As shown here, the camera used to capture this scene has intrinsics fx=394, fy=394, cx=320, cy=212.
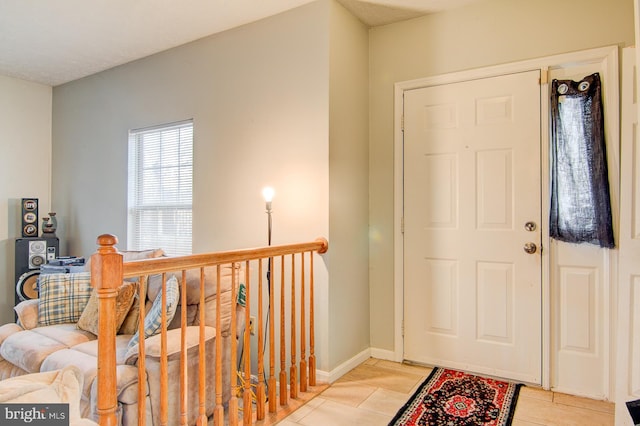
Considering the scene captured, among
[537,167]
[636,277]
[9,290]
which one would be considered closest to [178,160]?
[9,290]

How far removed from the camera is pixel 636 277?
6.77 feet

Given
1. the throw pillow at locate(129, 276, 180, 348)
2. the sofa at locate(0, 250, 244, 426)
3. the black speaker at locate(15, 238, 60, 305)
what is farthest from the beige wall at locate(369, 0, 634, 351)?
the black speaker at locate(15, 238, 60, 305)

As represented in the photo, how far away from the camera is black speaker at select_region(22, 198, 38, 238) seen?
13.6ft

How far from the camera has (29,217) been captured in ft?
13.7

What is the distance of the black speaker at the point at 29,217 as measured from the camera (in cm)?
416

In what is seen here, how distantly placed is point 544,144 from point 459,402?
1.71 m

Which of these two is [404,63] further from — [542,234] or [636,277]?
[636,277]

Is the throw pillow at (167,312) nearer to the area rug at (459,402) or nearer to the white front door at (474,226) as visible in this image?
the area rug at (459,402)

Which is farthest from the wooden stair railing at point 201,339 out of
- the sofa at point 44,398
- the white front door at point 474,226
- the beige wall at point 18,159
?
the beige wall at point 18,159

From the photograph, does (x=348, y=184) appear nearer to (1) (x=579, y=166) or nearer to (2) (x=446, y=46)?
(2) (x=446, y=46)

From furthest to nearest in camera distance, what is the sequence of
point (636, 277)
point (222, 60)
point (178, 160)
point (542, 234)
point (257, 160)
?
1. point (178, 160)
2. point (222, 60)
3. point (257, 160)
4. point (542, 234)
5. point (636, 277)

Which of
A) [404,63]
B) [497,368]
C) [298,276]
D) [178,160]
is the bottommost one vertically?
[497,368]

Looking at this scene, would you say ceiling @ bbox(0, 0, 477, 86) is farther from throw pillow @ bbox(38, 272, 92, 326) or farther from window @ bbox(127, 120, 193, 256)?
→ throw pillow @ bbox(38, 272, 92, 326)

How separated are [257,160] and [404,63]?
1.35 metres
